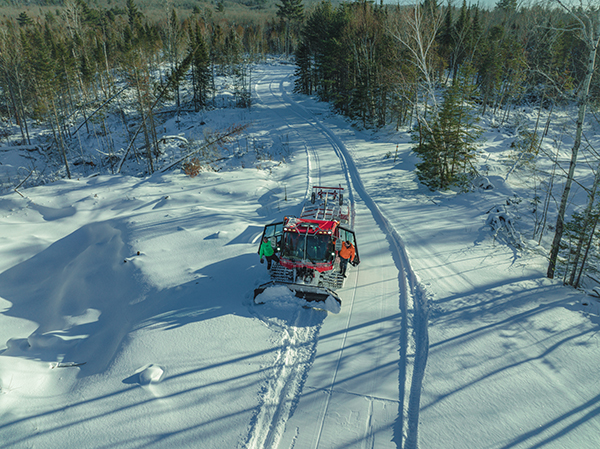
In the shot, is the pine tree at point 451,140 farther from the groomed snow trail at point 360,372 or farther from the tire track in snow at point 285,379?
the tire track in snow at point 285,379

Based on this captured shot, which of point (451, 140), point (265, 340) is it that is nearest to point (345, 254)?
point (265, 340)

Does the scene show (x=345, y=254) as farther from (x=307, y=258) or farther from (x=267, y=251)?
(x=267, y=251)

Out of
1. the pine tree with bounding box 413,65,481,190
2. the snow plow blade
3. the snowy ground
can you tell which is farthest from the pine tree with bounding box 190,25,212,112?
the snow plow blade

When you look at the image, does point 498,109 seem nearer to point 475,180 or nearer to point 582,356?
point 475,180

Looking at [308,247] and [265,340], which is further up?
[308,247]

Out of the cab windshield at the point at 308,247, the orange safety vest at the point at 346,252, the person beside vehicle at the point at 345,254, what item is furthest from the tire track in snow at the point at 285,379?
the orange safety vest at the point at 346,252
